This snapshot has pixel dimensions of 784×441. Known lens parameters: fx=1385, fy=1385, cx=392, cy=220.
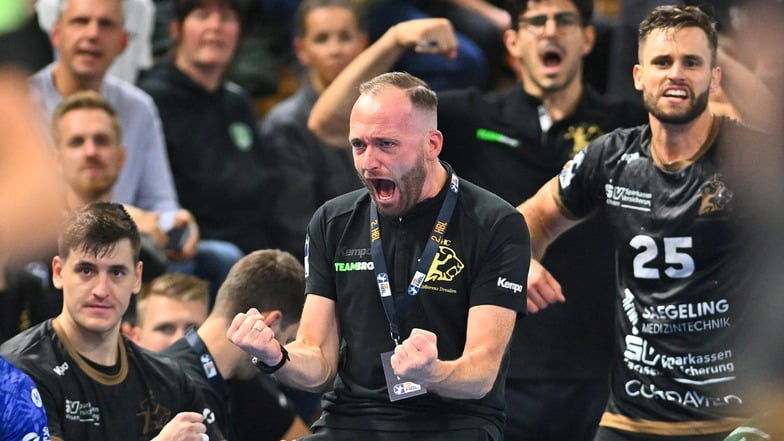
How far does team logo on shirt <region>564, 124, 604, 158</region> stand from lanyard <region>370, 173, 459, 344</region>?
69.6 inches

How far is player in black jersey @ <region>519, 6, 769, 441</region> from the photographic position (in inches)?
225

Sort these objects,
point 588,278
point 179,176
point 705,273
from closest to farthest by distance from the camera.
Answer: point 705,273 → point 588,278 → point 179,176

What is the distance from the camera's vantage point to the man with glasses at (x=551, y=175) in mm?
6906

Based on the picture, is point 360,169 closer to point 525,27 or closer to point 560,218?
point 560,218

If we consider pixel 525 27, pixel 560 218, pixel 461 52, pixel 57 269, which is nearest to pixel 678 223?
pixel 560 218

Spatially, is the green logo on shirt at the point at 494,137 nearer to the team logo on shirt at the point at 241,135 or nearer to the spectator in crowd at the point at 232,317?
the spectator in crowd at the point at 232,317

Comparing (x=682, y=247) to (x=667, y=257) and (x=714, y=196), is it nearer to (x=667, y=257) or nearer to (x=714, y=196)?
(x=667, y=257)

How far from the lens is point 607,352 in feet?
22.8

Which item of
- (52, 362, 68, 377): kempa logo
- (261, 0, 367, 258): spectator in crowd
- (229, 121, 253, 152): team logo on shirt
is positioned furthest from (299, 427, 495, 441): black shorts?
(229, 121, 253, 152): team logo on shirt

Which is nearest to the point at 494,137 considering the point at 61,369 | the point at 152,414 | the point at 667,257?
the point at 667,257

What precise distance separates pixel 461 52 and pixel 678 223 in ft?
11.5

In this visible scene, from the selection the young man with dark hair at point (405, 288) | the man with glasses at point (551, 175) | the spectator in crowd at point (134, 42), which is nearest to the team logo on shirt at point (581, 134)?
the man with glasses at point (551, 175)

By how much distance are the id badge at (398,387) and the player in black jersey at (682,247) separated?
3.14 ft

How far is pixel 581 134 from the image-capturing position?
22.6ft
